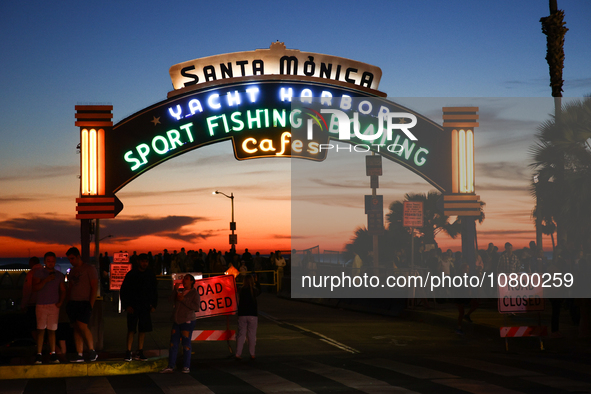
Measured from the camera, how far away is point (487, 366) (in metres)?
11.2

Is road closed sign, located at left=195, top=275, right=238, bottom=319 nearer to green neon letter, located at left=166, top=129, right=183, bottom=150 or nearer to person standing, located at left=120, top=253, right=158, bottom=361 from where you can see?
person standing, located at left=120, top=253, right=158, bottom=361

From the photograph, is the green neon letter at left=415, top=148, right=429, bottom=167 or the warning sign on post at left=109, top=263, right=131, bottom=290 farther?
the warning sign on post at left=109, top=263, right=131, bottom=290

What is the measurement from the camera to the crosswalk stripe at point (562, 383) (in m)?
9.05

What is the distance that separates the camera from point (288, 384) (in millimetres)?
9539

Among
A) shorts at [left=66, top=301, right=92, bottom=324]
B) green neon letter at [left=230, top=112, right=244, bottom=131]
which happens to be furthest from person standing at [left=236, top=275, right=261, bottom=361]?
green neon letter at [left=230, top=112, right=244, bottom=131]

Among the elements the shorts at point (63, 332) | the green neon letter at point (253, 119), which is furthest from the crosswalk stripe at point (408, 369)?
the green neon letter at point (253, 119)

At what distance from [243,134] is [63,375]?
6859 mm

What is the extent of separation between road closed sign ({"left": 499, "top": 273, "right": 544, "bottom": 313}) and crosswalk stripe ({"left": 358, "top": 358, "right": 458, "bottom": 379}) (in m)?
3.36

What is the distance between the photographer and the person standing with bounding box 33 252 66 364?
36.1ft

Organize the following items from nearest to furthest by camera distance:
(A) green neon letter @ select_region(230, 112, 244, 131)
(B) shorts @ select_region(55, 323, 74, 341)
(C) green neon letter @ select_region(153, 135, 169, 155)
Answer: (B) shorts @ select_region(55, 323, 74, 341), (C) green neon letter @ select_region(153, 135, 169, 155), (A) green neon letter @ select_region(230, 112, 244, 131)

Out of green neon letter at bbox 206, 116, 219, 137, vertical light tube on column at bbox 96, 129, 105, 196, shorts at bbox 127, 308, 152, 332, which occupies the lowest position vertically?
shorts at bbox 127, 308, 152, 332

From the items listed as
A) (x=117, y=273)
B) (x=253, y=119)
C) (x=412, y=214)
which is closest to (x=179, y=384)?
(x=253, y=119)

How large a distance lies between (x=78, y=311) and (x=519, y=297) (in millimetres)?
8775

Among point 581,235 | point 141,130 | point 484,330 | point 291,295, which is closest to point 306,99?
point 141,130
